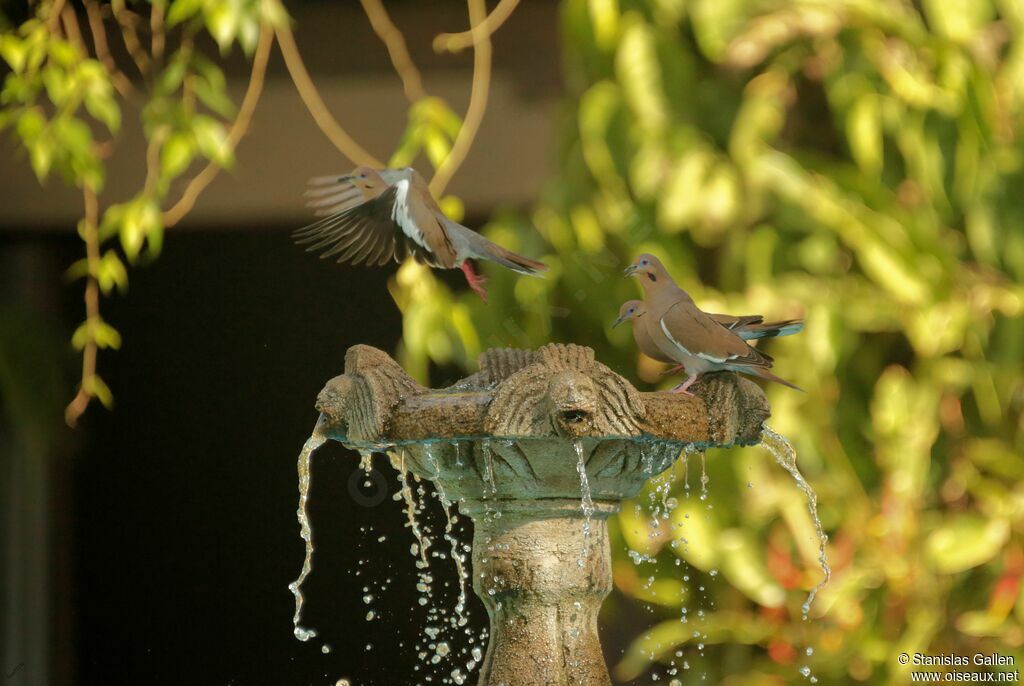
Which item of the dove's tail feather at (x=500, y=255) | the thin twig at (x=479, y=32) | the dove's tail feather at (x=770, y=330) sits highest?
the thin twig at (x=479, y=32)

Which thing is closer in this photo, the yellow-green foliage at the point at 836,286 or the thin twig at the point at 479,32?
the yellow-green foliage at the point at 836,286

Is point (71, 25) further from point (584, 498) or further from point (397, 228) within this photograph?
point (584, 498)

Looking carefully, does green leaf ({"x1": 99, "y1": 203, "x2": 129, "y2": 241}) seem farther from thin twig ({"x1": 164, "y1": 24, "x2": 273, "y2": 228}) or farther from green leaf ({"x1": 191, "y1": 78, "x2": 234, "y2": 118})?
green leaf ({"x1": 191, "y1": 78, "x2": 234, "y2": 118})

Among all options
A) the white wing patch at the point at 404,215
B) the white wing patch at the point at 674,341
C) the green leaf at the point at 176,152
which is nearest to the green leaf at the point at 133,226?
the green leaf at the point at 176,152

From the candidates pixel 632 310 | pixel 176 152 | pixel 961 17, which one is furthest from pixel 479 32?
pixel 632 310

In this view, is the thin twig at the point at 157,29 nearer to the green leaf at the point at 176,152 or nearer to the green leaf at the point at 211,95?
the green leaf at the point at 211,95

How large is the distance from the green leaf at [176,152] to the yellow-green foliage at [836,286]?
0.84m

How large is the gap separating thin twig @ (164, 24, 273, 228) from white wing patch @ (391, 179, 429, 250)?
6.18 ft

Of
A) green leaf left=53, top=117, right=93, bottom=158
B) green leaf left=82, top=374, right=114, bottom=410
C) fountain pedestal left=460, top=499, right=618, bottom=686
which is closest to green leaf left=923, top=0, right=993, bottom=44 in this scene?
fountain pedestal left=460, top=499, right=618, bottom=686

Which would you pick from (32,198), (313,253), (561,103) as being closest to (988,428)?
(561,103)

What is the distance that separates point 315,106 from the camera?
4477 mm

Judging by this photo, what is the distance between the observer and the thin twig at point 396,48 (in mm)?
4391

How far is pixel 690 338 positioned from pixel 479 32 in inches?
87.2

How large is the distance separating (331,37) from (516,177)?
0.77m
